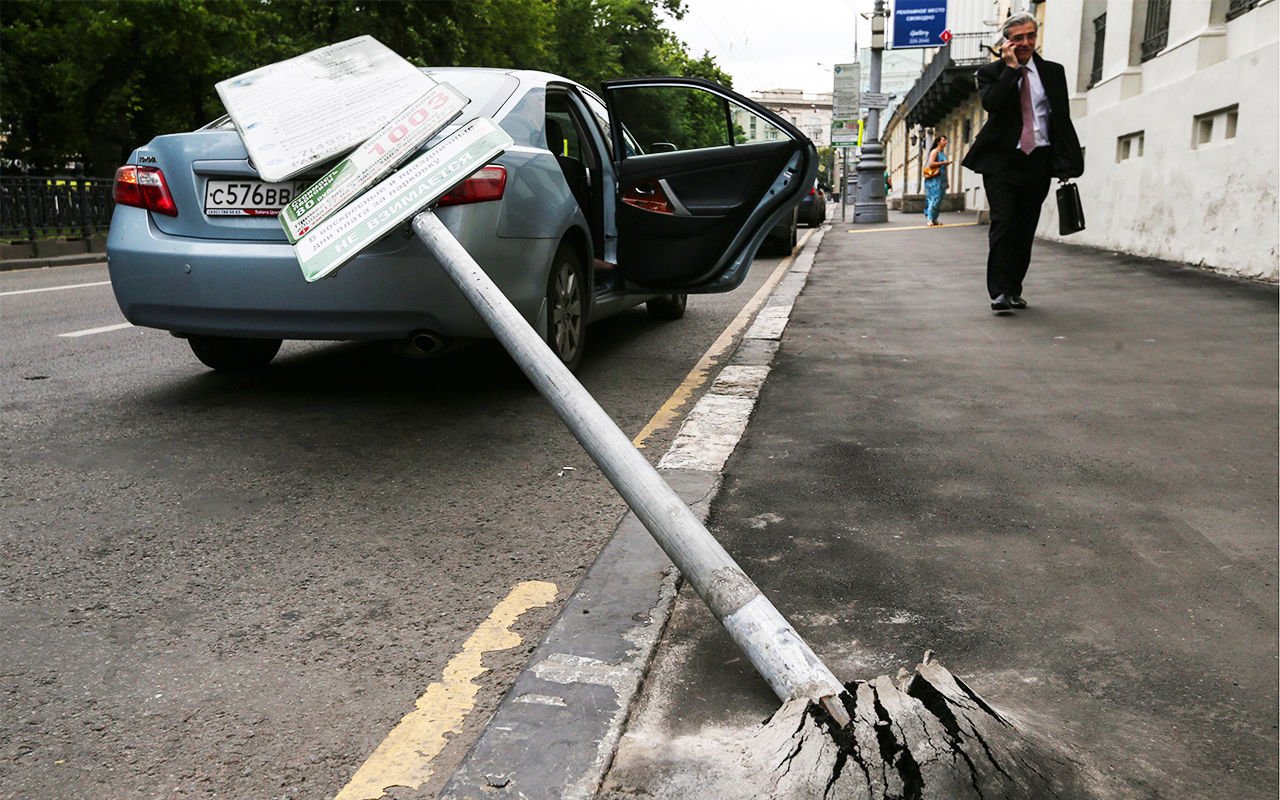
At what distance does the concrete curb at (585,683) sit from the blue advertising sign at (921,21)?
87.0ft

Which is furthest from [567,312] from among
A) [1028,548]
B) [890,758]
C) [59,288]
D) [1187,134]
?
[1187,134]

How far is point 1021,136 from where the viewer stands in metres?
7.45

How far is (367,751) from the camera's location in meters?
2.03

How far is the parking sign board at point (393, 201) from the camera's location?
2930 millimetres

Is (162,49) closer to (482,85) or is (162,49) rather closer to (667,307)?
(667,307)

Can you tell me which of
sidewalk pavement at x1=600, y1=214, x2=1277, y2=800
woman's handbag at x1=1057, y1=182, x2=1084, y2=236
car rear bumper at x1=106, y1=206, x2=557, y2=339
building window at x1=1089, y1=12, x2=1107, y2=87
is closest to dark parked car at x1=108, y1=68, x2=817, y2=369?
car rear bumper at x1=106, y1=206, x2=557, y2=339

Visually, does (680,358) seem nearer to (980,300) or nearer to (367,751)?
(980,300)

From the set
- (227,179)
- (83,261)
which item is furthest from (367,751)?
(83,261)

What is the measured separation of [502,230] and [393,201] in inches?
57.3

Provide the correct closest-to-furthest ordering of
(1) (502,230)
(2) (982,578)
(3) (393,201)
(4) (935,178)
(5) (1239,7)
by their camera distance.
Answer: (2) (982,578)
(3) (393,201)
(1) (502,230)
(5) (1239,7)
(4) (935,178)

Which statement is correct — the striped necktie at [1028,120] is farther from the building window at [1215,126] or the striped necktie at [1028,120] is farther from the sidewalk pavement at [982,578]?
the building window at [1215,126]

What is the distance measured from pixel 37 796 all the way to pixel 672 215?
4212mm

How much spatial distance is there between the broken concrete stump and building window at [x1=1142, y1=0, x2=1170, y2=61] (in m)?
12.6

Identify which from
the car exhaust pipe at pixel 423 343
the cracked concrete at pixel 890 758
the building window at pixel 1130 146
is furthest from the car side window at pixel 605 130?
the building window at pixel 1130 146
